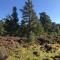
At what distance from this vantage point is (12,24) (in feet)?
160

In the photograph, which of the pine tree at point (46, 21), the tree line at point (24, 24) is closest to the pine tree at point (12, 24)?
the tree line at point (24, 24)

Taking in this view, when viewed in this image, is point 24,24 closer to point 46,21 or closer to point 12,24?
point 12,24

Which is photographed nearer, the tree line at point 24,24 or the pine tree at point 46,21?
the tree line at point 24,24

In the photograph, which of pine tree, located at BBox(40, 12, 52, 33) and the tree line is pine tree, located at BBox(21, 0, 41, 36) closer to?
the tree line

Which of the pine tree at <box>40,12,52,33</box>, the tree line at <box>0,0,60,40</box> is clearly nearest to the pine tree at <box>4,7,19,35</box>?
the tree line at <box>0,0,60,40</box>

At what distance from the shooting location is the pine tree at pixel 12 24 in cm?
4728

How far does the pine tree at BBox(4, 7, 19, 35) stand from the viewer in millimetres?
47284

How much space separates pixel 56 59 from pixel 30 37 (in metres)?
6.95

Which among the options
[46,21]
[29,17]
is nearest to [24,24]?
[29,17]

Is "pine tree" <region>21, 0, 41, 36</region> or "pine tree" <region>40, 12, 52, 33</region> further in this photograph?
"pine tree" <region>40, 12, 52, 33</region>

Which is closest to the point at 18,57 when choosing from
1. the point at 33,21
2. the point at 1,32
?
the point at 1,32

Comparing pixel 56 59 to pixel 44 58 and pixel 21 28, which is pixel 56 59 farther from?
pixel 21 28

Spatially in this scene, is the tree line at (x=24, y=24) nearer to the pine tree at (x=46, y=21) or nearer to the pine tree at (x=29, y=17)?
the pine tree at (x=29, y=17)

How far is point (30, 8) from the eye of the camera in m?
48.0
